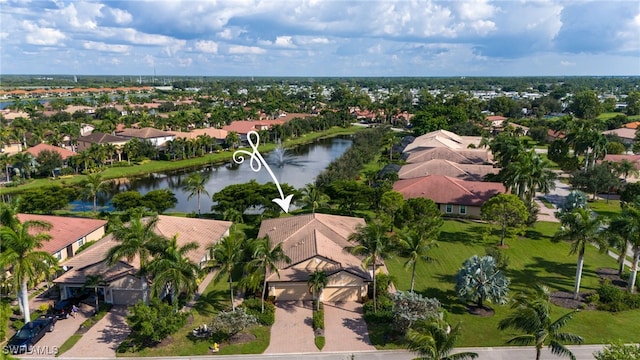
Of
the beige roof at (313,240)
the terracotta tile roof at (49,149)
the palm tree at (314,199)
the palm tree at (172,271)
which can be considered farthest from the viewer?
the terracotta tile roof at (49,149)

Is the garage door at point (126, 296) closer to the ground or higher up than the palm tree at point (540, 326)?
closer to the ground

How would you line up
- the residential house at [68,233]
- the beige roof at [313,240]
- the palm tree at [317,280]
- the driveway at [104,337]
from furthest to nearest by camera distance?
the residential house at [68,233] < the beige roof at [313,240] < the palm tree at [317,280] < the driveway at [104,337]

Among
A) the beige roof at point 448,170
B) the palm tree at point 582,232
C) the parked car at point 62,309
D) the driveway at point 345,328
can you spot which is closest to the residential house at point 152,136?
the beige roof at point 448,170

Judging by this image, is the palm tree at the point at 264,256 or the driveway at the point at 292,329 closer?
the driveway at the point at 292,329

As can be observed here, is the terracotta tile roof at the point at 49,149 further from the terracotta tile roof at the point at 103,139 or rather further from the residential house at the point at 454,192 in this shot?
the residential house at the point at 454,192

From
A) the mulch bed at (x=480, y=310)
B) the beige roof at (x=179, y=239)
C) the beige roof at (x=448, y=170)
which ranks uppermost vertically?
the beige roof at (x=448, y=170)

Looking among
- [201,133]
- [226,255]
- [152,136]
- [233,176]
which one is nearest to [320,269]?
[226,255]

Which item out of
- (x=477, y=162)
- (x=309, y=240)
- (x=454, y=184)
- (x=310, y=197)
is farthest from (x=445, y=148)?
(x=309, y=240)

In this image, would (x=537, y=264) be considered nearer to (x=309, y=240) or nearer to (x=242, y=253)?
A: (x=309, y=240)
